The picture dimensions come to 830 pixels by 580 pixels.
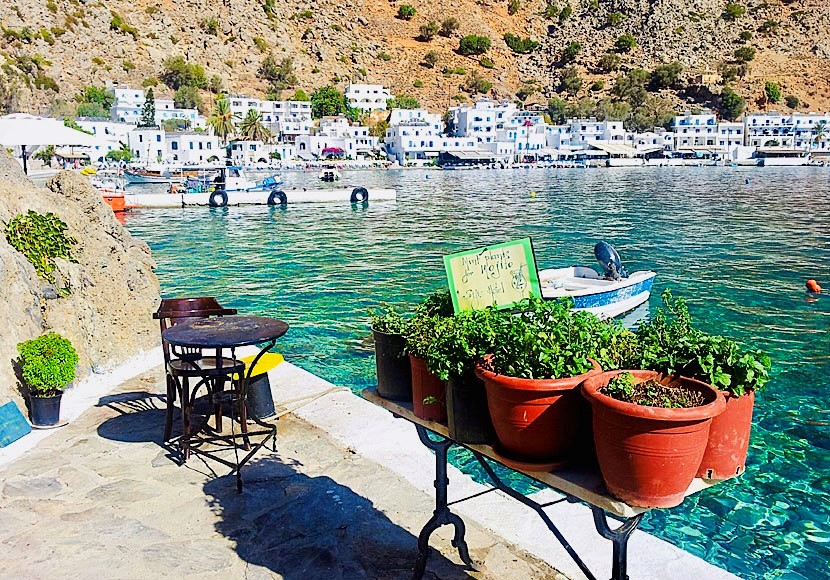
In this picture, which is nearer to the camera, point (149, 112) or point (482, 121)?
point (149, 112)

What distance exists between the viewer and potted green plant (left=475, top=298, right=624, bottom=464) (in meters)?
2.80

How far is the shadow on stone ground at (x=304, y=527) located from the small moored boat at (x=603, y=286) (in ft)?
25.4

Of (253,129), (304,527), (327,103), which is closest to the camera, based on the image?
(304,527)

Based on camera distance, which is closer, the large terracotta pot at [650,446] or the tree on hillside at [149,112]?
the large terracotta pot at [650,446]

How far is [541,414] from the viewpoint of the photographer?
111 inches

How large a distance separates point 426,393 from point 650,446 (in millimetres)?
1202

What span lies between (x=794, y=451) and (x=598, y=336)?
19.1 feet

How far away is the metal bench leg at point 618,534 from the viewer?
9.25 ft

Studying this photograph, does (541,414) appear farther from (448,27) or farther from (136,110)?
(448,27)

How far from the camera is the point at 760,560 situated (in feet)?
17.9

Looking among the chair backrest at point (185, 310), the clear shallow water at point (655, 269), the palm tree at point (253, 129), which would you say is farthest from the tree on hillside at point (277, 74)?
the chair backrest at point (185, 310)

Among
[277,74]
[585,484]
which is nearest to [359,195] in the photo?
[585,484]

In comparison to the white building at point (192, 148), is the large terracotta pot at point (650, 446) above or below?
below

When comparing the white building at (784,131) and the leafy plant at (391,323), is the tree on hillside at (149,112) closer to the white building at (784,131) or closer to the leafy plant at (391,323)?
the white building at (784,131)
